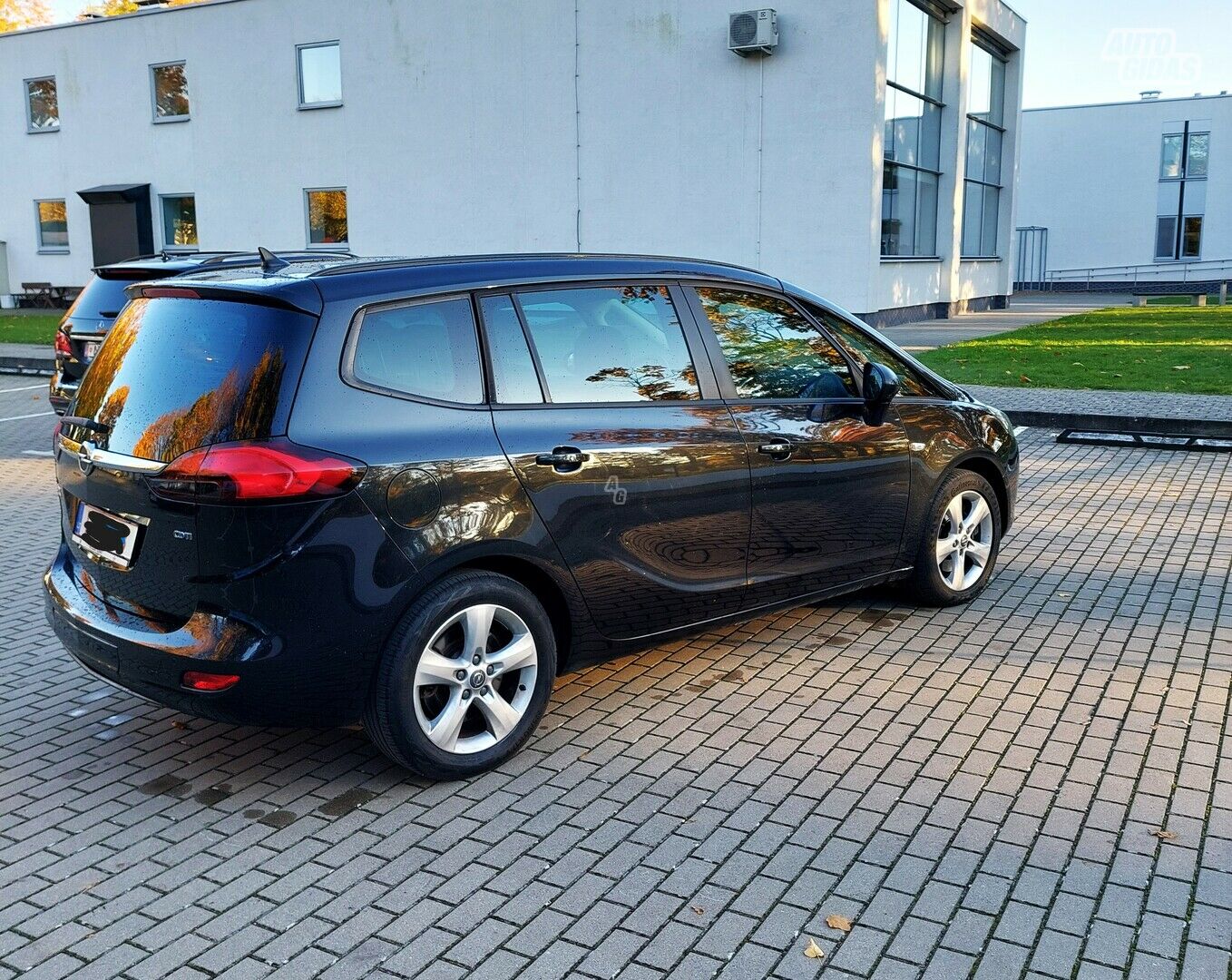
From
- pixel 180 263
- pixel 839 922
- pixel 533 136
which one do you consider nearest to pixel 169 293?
pixel 839 922

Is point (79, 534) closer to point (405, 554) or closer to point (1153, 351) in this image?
point (405, 554)

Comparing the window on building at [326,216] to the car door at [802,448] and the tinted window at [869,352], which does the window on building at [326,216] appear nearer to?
the tinted window at [869,352]

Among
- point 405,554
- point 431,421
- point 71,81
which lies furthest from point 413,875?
point 71,81

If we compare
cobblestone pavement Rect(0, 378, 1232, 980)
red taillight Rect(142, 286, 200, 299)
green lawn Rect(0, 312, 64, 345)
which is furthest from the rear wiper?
green lawn Rect(0, 312, 64, 345)

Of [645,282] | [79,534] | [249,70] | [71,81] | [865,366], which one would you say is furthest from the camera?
[71,81]

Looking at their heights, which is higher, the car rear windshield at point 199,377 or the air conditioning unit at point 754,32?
the air conditioning unit at point 754,32

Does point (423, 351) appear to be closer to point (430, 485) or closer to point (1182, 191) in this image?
point (430, 485)

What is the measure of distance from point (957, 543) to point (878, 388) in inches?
45.0

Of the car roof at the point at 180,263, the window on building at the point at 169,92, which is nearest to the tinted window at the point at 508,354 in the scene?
the car roof at the point at 180,263

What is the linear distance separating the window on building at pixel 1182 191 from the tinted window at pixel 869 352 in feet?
165

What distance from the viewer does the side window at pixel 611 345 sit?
14.7 feet

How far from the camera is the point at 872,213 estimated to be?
2220 centimetres

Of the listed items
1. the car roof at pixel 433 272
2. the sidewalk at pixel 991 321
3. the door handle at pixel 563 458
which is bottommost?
the sidewalk at pixel 991 321

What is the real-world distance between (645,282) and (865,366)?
123cm
